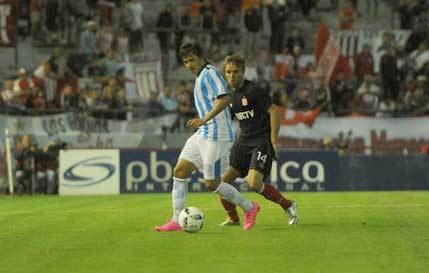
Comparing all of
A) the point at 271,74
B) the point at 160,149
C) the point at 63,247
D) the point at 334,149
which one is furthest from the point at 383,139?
the point at 63,247

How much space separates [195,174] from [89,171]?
8.66ft

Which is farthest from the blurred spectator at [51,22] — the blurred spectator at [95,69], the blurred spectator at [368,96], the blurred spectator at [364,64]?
the blurred spectator at [368,96]

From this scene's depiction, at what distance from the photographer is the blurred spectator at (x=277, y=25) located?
101 ft

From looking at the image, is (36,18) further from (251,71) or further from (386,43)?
(386,43)

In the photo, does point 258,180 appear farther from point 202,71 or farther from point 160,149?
point 160,149

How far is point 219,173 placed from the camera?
12680 millimetres

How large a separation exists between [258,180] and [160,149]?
13242 mm

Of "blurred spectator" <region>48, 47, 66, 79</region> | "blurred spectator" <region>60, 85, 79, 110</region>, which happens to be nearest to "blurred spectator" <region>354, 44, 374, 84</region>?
"blurred spectator" <region>60, 85, 79, 110</region>

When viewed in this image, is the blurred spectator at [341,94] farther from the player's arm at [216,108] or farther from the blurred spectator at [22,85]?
the player's arm at [216,108]

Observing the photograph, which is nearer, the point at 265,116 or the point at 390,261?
the point at 390,261

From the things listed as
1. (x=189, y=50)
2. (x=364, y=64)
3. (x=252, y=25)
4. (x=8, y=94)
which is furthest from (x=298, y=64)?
(x=189, y=50)

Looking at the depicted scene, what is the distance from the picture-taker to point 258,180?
13.0 m

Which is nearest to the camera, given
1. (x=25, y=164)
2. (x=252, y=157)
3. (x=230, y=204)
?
(x=252, y=157)

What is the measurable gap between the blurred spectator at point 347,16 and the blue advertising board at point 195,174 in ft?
20.5
